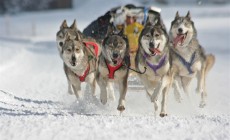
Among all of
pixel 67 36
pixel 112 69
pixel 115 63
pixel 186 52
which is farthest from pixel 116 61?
pixel 186 52

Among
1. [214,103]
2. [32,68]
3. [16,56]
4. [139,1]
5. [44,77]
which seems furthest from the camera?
[139,1]

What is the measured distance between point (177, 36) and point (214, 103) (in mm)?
1913

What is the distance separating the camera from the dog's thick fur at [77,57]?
614 cm

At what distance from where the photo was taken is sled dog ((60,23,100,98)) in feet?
20.1

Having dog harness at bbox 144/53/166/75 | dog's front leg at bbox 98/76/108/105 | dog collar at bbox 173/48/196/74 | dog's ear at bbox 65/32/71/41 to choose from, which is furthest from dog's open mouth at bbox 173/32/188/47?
dog's ear at bbox 65/32/71/41

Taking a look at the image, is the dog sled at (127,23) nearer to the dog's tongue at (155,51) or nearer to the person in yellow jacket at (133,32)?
the person in yellow jacket at (133,32)

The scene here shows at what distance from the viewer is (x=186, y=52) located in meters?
6.56

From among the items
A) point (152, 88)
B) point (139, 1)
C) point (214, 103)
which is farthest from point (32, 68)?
point (139, 1)

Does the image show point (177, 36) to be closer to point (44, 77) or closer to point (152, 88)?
point (152, 88)

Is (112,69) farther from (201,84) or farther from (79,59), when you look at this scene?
(201,84)

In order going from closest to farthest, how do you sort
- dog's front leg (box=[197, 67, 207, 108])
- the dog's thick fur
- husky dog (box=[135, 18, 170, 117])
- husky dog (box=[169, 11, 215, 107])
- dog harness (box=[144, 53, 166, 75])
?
husky dog (box=[135, 18, 170, 117]) < dog harness (box=[144, 53, 166, 75]) < the dog's thick fur < husky dog (box=[169, 11, 215, 107]) < dog's front leg (box=[197, 67, 207, 108])

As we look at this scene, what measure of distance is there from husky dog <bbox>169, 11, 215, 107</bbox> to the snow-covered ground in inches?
22.9

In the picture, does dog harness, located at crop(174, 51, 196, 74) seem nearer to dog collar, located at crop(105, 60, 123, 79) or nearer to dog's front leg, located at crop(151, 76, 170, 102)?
dog's front leg, located at crop(151, 76, 170, 102)

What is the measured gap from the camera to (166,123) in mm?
4934
